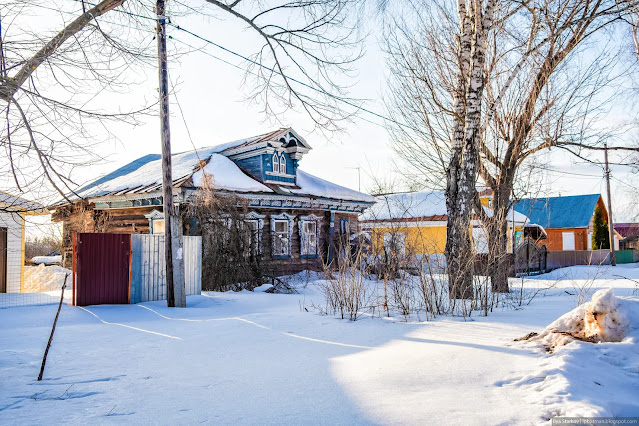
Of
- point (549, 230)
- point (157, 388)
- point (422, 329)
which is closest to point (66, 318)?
point (157, 388)

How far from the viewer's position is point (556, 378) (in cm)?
357

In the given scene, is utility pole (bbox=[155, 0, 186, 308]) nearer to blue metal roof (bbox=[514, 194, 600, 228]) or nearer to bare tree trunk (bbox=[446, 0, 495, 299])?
bare tree trunk (bbox=[446, 0, 495, 299])

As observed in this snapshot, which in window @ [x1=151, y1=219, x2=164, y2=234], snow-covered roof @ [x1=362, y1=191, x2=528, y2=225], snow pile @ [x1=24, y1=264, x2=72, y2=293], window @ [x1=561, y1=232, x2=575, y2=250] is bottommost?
snow pile @ [x1=24, y1=264, x2=72, y2=293]

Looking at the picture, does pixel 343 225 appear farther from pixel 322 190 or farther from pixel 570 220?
pixel 570 220

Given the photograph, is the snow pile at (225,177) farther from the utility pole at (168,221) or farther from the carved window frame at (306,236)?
the utility pole at (168,221)

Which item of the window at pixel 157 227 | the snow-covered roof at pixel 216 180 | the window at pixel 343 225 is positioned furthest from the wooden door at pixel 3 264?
the window at pixel 343 225

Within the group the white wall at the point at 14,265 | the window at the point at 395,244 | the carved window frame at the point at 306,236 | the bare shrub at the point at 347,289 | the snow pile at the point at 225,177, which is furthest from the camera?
the carved window frame at the point at 306,236

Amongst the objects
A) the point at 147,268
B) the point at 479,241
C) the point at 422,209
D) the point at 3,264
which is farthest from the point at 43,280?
the point at 422,209

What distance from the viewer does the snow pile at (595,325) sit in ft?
14.7

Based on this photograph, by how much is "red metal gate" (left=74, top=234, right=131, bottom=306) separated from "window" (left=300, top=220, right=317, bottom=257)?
30.8 feet

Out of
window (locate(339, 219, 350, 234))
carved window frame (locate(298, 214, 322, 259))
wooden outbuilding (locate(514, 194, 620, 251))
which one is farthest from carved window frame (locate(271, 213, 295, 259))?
wooden outbuilding (locate(514, 194, 620, 251))

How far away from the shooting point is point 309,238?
19.7m

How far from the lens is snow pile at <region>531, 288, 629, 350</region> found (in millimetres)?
4469

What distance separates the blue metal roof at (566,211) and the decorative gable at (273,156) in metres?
25.4
